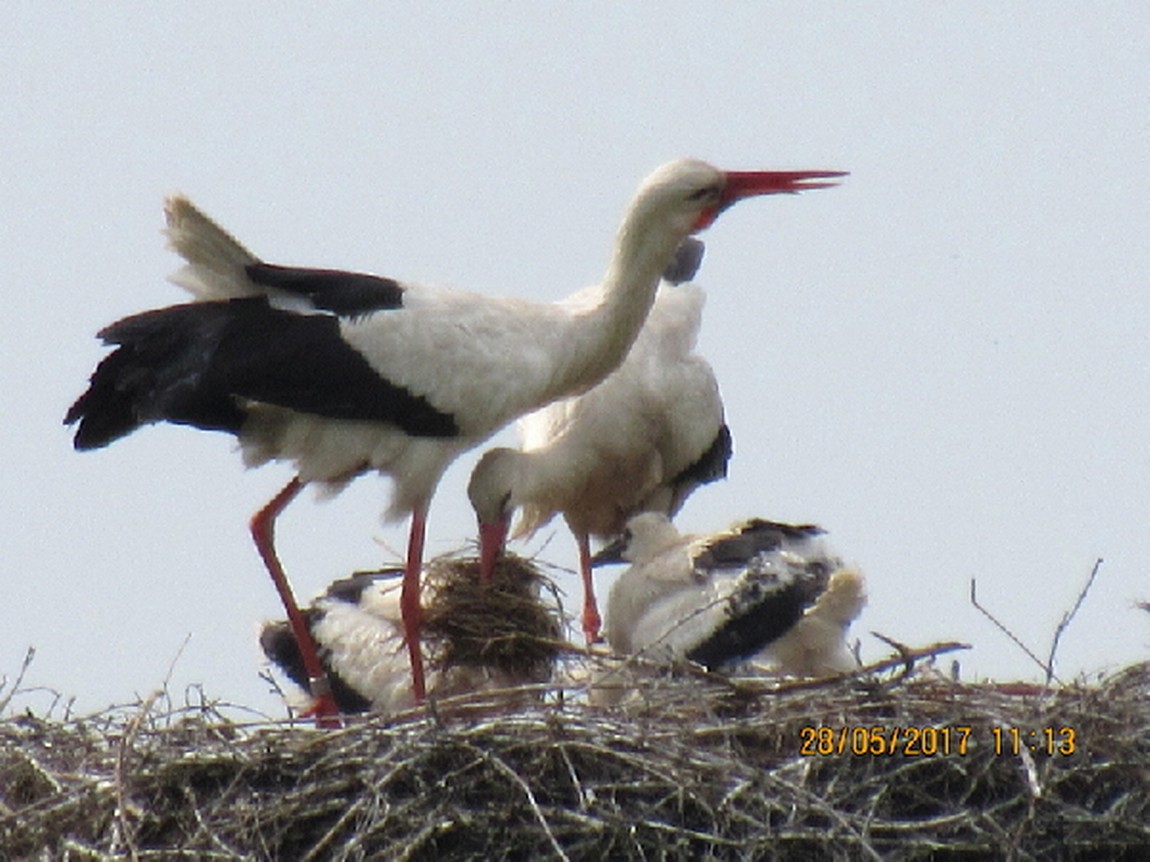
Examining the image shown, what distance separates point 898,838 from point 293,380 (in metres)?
2.23

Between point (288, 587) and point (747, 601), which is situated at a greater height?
point (288, 587)

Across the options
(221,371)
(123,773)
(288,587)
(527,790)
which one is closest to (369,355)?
(221,371)

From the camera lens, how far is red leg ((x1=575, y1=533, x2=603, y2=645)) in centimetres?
987

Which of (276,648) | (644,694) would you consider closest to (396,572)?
(276,648)

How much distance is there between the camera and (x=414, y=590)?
837cm

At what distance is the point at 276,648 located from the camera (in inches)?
351

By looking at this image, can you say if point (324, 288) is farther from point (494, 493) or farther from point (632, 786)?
point (632, 786)

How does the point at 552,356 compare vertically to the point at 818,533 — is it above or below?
above

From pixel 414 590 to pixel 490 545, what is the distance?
0.37 m

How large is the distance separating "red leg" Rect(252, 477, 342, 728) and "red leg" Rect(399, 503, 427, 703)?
0.27 meters

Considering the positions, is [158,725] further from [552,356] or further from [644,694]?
[552,356]

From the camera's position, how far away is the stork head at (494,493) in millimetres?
8742

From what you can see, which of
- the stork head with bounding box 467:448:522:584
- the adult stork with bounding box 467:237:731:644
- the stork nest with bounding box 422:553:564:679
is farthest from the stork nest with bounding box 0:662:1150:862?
→ the adult stork with bounding box 467:237:731:644

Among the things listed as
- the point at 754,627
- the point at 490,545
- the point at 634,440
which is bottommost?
the point at 754,627
